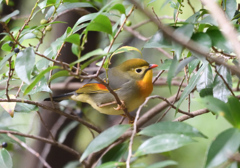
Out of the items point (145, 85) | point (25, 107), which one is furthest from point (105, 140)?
point (145, 85)

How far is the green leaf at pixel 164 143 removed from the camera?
1.03m

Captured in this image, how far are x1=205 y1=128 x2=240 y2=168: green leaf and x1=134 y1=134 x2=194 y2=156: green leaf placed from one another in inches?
3.5

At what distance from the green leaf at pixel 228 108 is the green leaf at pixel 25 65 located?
749mm

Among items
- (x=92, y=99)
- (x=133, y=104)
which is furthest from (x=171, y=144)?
(x=92, y=99)

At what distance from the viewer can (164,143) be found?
3.48ft

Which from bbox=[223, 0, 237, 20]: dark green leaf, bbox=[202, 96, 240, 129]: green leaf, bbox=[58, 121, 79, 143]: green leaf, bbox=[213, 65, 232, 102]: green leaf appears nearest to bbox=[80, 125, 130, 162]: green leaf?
bbox=[202, 96, 240, 129]: green leaf

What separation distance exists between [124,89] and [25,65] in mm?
1182

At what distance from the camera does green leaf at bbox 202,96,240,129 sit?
1.02 metres

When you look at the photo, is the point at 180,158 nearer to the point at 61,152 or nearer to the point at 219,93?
the point at 61,152

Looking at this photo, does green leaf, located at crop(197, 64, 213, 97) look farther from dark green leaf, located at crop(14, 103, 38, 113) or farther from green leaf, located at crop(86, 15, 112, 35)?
dark green leaf, located at crop(14, 103, 38, 113)

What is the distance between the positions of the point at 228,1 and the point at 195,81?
41 cm

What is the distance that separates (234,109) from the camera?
41.3 inches

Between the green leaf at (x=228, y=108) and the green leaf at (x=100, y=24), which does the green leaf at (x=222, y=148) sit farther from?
the green leaf at (x=100, y=24)

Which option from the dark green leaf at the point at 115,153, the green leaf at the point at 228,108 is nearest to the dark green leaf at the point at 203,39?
the green leaf at the point at 228,108
